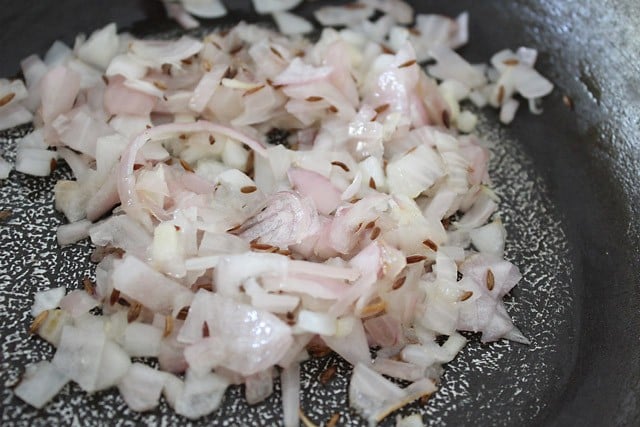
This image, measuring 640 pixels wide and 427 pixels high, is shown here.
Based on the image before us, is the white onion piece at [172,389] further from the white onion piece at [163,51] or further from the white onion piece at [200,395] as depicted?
the white onion piece at [163,51]

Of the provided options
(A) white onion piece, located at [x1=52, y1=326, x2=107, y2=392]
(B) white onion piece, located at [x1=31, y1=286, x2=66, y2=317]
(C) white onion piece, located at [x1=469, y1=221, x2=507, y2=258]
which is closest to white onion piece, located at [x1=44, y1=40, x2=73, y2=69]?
(B) white onion piece, located at [x1=31, y1=286, x2=66, y2=317]

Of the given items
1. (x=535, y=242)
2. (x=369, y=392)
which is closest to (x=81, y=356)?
(x=369, y=392)

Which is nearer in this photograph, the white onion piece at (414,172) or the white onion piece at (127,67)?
the white onion piece at (414,172)

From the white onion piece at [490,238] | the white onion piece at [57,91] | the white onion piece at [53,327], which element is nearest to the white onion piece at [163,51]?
the white onion piece at [57,91]

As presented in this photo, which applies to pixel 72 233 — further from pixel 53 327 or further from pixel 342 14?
pixel 342 14

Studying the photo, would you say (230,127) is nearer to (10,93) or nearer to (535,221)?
(10,93)

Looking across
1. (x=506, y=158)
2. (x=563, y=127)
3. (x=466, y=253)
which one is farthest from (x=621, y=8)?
(x=466, y=253)
